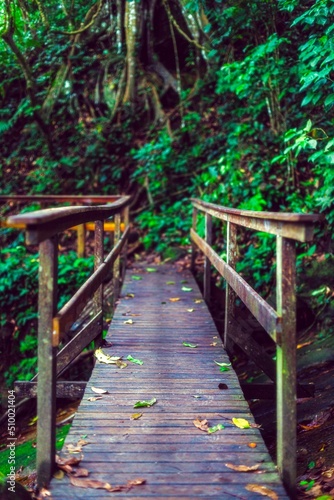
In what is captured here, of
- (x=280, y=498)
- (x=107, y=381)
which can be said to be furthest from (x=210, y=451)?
(x=107, y=381)

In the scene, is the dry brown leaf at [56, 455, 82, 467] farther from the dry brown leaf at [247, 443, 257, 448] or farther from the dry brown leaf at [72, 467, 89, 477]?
the dry brown leaf at [247, 443, 257, 448]

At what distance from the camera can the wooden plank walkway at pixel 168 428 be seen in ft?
7.54

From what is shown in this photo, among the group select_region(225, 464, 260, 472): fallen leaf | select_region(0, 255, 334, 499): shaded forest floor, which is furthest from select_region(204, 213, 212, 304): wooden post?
select_region(225, 464, 260, 472): fallen leaf

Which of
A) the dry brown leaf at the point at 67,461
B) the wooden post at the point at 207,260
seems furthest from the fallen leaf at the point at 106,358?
the wooden post at the point at 207,260

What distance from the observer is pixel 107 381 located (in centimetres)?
356

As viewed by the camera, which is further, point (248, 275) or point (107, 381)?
point (248, 275)

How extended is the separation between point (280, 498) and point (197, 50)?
12.0 m

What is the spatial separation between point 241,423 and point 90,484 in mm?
1026

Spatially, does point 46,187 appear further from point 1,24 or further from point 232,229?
point 232,229

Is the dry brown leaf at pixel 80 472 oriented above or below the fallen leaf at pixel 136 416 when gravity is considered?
above

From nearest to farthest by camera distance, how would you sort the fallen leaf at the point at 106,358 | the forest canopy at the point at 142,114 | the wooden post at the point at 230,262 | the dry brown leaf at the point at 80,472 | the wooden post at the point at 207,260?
the dry brown leaf at the point at 80,472
the fallen leaf at the point at 106,358
the wooden post at the point at 230,262
the wooden post at the point at 207,260
the forest canopy at the point at 142,114

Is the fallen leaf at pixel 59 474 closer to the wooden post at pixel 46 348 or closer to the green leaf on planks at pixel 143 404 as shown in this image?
the wooden post at pixel 46 348

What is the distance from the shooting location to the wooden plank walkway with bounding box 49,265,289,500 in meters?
2.30

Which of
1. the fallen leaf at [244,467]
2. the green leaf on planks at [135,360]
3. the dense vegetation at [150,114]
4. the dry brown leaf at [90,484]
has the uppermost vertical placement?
the dense vegetation at [150,114]
